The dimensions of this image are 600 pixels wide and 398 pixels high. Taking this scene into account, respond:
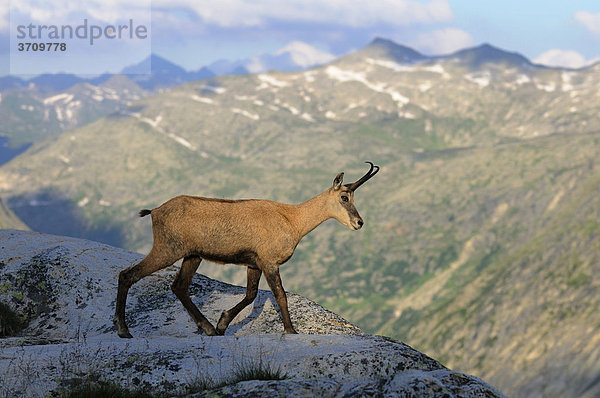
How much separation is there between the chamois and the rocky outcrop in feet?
3.06

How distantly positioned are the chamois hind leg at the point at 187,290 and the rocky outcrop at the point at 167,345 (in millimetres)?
462

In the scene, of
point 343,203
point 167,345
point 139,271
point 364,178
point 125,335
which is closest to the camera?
point 167,345

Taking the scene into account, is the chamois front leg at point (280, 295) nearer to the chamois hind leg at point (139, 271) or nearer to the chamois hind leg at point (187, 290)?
the chamois hind leg at point (187, 290)

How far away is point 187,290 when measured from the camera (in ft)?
55.3

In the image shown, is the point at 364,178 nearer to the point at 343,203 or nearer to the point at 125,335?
the point at 343,203

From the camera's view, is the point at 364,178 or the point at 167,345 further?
the point at 364,178

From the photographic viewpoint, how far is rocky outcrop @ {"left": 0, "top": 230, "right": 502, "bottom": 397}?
10.2 metres

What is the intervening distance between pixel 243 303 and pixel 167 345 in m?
3.65

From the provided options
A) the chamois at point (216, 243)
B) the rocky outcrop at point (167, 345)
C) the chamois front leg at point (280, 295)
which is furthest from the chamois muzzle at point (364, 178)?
the rocky outcrop at point (167, 345)

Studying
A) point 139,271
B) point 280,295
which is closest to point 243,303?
point 280,295

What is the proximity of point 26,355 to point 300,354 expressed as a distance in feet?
17.4

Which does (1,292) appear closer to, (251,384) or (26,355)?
(26,355)

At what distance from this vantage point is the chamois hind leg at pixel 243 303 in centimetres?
1644

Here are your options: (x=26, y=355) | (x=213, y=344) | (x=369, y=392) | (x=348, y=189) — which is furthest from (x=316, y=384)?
(x=348, y=189)
